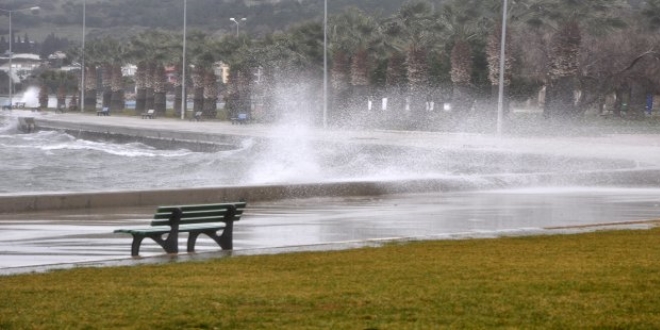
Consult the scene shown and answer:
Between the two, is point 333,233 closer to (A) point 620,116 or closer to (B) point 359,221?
(B) point 359,221

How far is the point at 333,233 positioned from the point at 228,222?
227 centimetres

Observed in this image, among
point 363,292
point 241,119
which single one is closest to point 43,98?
point 241,119

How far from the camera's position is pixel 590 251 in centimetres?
1315

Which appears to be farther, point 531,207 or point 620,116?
point 620,116

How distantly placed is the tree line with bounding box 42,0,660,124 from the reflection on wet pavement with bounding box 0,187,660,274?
100.0ft

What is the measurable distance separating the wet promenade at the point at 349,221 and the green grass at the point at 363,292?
4.29 ft

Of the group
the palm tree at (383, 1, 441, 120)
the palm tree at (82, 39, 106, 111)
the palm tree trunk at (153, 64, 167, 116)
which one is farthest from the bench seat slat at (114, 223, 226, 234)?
the palm tree at (82, 39, 106, 111)

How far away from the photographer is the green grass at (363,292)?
29.0 feet

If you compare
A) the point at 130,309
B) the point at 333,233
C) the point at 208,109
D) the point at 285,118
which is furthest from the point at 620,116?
the point at 130,309

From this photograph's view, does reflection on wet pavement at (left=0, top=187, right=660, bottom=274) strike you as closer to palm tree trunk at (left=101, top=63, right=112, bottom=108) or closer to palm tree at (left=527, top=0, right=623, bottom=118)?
palm tree at (left=527, top=0, right=623, bottom=118)

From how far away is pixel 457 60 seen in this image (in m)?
55.8

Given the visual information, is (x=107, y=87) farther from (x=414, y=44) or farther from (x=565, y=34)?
(x=565, y=34)

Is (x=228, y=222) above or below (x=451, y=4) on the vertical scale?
below

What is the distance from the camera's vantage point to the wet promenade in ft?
45.8
